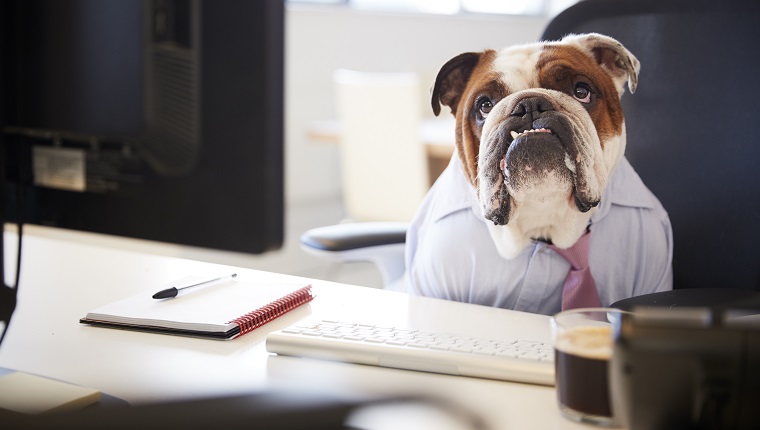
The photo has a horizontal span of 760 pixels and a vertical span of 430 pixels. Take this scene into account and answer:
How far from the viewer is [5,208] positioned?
648mm

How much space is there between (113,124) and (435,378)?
406 millimetres

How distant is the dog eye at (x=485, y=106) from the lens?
3.46 feet

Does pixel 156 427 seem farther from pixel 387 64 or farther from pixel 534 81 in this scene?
pixel 387 64

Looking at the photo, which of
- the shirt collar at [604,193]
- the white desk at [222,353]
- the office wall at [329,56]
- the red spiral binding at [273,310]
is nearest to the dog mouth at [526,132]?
the shirt collar at [604,193]

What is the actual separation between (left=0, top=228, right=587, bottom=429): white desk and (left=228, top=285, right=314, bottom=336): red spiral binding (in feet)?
0.03

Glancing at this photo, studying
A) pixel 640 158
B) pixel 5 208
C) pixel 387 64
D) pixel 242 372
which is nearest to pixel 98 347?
pixel 242 372

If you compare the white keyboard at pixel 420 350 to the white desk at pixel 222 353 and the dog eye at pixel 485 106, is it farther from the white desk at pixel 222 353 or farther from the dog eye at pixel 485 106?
the dog eye at pixel 485 106

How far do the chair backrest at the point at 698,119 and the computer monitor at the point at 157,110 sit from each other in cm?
68

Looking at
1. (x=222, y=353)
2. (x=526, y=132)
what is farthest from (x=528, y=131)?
(x=222, y=353)

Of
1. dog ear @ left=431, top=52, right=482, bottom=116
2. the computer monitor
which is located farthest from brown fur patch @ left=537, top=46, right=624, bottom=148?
the computer monitor

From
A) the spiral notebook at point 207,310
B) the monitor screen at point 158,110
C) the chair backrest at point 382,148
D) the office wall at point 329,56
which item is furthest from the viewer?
the office wall at point 329,56

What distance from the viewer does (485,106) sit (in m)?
1.06

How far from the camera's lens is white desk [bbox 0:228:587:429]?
0.77 m

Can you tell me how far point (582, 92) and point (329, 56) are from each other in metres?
2.49
